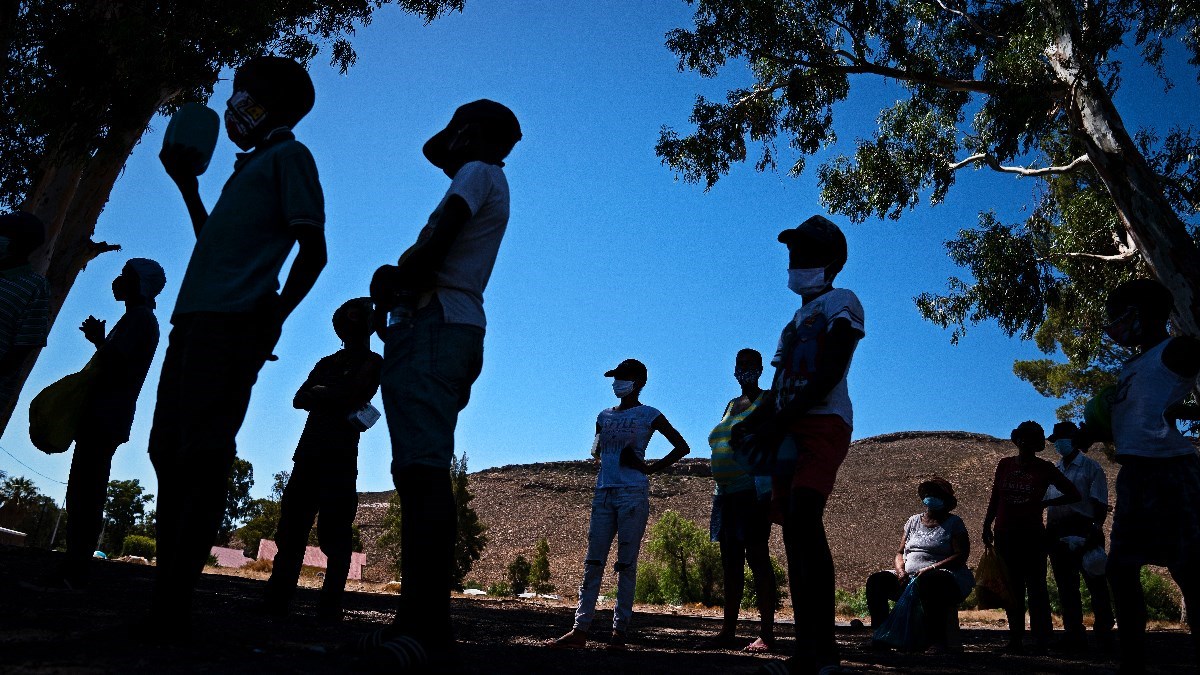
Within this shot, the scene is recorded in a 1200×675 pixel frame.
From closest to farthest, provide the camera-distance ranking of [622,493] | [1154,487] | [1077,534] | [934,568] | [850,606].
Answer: [1154,487] < [622,493] < [934,568] < [1077,534] < [850,606]

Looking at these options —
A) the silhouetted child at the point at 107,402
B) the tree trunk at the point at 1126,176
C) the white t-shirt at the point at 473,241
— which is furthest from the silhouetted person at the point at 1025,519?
the tree trunk at the point at 1126,176

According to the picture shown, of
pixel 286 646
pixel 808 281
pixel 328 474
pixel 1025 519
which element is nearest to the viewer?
pixel 286 646

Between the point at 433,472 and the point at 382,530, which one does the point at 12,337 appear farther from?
the point at 382,530

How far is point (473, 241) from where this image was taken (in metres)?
2.97

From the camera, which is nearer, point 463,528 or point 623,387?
point 623,387

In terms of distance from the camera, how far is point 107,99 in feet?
34.9

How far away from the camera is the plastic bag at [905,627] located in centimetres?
559

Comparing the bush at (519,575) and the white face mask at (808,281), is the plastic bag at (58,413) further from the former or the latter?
the bush at (519,575)

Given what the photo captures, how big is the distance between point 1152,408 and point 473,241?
9.11 feet

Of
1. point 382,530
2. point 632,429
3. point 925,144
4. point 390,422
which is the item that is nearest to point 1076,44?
point 925,144

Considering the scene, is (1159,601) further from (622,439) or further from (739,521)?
(622,439)

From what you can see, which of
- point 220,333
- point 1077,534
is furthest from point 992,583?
point 220,333

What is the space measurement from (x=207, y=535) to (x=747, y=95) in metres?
15.5

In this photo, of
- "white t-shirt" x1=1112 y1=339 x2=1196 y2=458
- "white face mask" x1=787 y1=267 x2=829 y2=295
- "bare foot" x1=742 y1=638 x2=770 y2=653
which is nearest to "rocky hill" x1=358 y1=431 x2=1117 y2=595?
"bare foot" x1=742 y1=638 x2=770 y2=653
